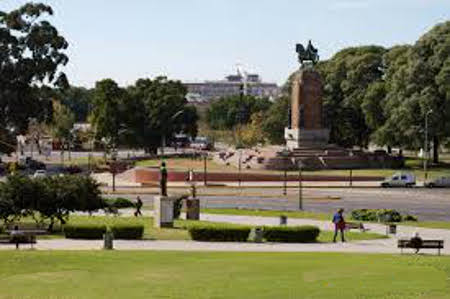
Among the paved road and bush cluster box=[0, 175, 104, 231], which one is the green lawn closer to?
bush cluster box=[0, 175, 104, 231]

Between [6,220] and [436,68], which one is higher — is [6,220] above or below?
below

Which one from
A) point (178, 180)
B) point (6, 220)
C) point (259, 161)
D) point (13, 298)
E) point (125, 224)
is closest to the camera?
point (13, 298)

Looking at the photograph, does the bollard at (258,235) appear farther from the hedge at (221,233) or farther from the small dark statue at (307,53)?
the small dark statue at (307,53)

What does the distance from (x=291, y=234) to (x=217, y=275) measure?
13.2 m

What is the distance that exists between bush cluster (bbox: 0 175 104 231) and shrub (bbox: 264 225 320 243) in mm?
9356

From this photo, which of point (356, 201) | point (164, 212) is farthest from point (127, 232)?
point (356, 201)

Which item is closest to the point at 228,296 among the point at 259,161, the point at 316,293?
the point at 316,293

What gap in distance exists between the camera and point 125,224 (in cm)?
4078

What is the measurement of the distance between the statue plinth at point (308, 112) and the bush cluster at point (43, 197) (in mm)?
50816

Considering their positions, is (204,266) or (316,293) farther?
(204,266)

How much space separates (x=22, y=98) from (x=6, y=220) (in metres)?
55.7

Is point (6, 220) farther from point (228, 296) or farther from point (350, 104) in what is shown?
point (350, 104)

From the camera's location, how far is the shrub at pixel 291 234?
40.2 metres

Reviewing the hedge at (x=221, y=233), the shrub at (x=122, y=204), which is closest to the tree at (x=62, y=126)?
the shrub at (x=122, y=204)
